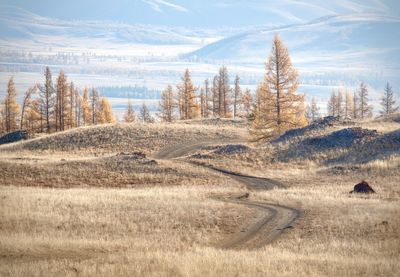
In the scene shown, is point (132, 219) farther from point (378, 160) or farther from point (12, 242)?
point (378, 160)

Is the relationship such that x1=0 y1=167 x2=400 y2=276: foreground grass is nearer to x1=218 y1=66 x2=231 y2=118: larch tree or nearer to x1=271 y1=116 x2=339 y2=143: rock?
x1=271 y1=116 x2=339 y2=143: rock

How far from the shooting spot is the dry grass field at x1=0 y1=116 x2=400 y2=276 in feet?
65.1

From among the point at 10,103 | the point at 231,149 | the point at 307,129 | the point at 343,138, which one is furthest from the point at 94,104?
the point at 343,138

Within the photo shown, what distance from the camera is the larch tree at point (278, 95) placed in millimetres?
64062

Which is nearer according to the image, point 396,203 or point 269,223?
point 269,223

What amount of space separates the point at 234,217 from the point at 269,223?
1.94 m

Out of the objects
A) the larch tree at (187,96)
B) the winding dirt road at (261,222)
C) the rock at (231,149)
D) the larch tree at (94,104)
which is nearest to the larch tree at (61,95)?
the larch tree at (187,96)

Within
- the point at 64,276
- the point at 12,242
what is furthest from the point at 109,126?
the point at 64,276

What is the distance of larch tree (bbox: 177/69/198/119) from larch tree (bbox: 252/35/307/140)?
32.7 m

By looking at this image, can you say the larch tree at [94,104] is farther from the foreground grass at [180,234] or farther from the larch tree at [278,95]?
the foreground grass at [180,234]

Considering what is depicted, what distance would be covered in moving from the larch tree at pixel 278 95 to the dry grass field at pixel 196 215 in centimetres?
549

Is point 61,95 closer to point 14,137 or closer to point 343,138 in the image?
point 14,137

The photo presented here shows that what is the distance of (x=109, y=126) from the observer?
76.5 m

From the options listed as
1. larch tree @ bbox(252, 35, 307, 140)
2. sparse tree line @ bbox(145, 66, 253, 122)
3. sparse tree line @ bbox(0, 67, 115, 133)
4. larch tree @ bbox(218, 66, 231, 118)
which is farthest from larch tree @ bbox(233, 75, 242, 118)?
larch tree @ bbox(252, 35, 307, 140)
